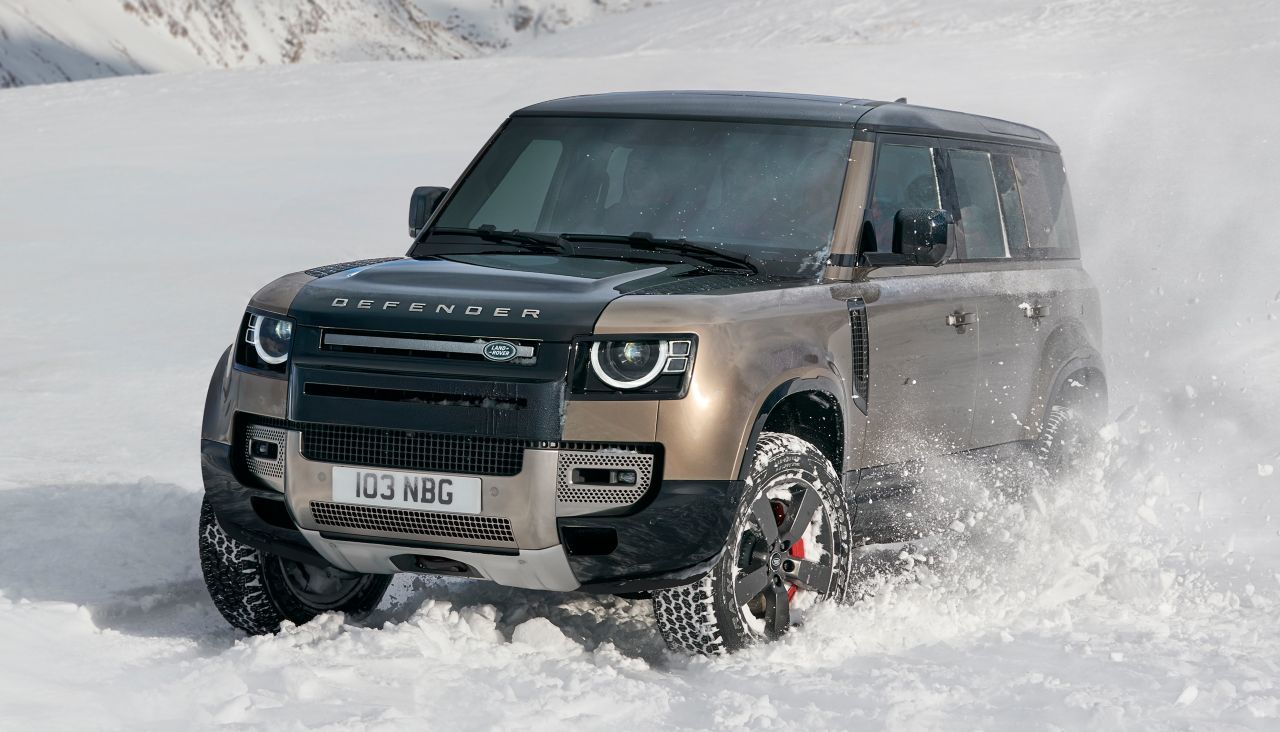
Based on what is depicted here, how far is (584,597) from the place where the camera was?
6.08m

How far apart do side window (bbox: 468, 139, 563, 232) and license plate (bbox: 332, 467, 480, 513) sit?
1399mm

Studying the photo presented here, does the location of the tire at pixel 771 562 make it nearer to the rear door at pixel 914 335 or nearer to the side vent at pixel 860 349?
the side vent at pixel 860 349

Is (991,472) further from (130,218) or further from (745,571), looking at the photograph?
(130,218)

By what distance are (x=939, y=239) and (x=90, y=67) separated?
171 metres

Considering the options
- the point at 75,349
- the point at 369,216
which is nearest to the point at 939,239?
the point at 75,349

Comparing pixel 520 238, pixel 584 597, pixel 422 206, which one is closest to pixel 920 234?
pixel 520 238

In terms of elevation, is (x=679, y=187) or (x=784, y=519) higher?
(x=679, y=187)

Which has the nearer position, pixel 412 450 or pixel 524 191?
pixel 412 450

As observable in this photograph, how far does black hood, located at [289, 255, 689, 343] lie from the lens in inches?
187

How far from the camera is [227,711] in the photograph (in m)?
4.38

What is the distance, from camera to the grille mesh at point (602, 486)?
4.71m

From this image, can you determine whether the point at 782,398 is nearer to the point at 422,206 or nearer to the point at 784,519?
the point at 784,519

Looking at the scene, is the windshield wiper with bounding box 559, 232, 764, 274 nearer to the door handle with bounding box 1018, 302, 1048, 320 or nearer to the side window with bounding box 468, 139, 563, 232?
the side window with bounding box 468, 139, 563, 232

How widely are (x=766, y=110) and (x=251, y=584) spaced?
8.06 ft
